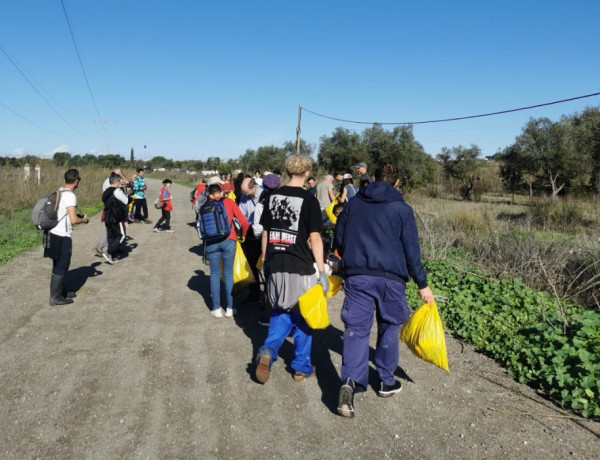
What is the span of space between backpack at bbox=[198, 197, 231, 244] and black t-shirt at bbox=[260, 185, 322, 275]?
5.01 feet

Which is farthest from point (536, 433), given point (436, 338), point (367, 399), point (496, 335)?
point (496, 335)

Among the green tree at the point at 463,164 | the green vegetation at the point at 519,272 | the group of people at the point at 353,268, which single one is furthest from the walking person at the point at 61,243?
the green tree at the point at 463,164

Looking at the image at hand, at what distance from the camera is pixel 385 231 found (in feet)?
11.4

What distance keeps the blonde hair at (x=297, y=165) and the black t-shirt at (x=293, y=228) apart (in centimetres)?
15

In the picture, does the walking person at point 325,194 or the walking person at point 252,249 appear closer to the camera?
the walking person at point 252,249

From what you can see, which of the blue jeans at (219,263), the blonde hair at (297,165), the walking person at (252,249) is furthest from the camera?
the walking person at (252,249)

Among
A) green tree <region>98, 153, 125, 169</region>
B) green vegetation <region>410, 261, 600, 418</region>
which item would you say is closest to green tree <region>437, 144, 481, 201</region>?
green tree <region>98, 153, 125, 169</region>

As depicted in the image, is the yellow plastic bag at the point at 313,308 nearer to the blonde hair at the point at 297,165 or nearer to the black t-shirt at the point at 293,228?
the black t-shirt at the point at 293,228

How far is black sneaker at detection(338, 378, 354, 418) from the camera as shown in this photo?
3.34 meters

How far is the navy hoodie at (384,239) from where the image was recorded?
11.4 feet

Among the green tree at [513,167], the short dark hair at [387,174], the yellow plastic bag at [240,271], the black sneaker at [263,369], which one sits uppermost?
the green tree at [513,167]

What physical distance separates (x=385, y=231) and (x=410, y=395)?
4.97 ft

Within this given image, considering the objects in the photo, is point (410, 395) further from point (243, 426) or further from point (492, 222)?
point (492, 222)

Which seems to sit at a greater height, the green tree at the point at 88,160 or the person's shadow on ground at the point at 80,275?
the green tree at the point at 88,160
